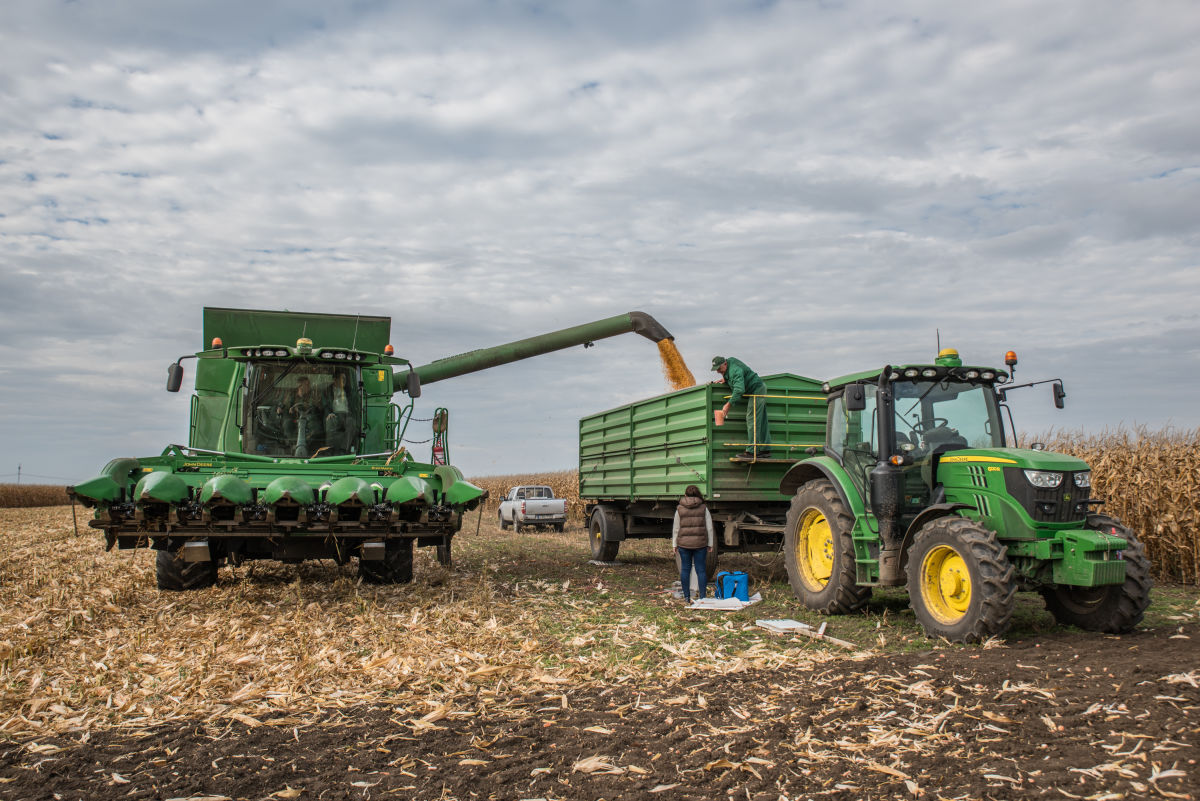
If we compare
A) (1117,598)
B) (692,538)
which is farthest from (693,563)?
(1117,598)

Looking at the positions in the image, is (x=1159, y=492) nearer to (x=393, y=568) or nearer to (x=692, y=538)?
(x=692, y=538)

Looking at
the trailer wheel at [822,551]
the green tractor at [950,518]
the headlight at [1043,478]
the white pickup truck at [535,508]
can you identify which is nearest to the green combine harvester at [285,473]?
the trailer wheel at [822,551]

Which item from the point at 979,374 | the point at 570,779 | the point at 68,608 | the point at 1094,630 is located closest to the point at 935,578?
the point at 1094,630

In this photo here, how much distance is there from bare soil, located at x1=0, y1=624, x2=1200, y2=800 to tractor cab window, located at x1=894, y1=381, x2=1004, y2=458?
8.83ft

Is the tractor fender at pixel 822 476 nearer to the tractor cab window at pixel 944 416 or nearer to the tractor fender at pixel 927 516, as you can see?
the tractor fender at pixel 927 516

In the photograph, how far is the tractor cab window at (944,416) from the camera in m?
8.37

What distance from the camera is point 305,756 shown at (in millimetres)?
4812

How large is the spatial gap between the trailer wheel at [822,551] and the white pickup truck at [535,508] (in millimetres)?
15621

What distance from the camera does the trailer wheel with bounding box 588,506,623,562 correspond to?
1485 centimetres

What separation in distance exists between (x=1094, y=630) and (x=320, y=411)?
849 cm

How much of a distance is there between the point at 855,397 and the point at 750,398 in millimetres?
3324

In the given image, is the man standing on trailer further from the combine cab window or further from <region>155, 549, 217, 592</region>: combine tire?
<region>155, 549, 217, 592</region>: combine tire

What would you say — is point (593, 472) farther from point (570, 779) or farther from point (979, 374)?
point (570, 779)

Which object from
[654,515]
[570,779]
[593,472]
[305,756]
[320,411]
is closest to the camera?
[570,779]
